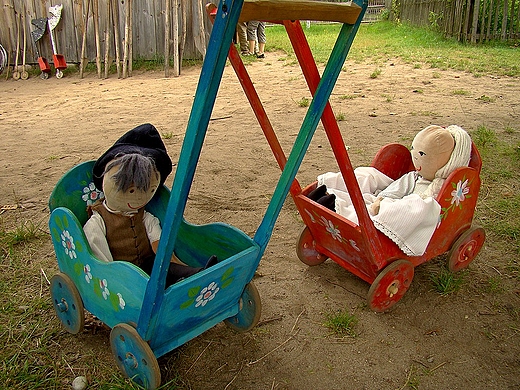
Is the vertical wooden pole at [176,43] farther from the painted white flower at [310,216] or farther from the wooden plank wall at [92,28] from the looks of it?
the painted white flower at [310,216]

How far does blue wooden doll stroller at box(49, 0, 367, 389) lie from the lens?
132 centimetres

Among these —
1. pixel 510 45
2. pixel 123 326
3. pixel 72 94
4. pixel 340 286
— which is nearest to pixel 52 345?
pixel 123 326

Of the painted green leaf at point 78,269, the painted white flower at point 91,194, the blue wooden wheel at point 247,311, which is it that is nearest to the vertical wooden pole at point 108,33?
the painted white flower at point 91,194

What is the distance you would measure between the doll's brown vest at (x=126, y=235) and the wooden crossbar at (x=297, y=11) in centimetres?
111

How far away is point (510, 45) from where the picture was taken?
35.1 ft

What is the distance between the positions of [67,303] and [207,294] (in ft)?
2.32

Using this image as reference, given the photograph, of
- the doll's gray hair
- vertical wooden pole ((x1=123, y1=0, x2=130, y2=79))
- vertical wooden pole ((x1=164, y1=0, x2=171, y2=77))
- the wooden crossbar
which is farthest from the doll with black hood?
vertical wooden pole ((x1=123, y1=0, x2=130, y2=79))

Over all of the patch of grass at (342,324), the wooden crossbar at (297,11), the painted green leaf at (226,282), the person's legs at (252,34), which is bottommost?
the patch of grass at (342,324)

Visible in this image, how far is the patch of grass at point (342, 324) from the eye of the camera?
2.20 metres

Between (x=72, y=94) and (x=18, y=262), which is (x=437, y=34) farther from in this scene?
(x=18, y=262)

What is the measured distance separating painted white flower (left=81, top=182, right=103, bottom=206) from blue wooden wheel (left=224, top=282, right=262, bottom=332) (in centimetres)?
84

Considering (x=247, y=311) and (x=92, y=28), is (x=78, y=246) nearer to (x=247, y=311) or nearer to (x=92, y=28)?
(x=247, y=311)

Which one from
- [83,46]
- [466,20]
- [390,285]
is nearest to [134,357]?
[390,285]

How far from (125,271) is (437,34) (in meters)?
12.3
